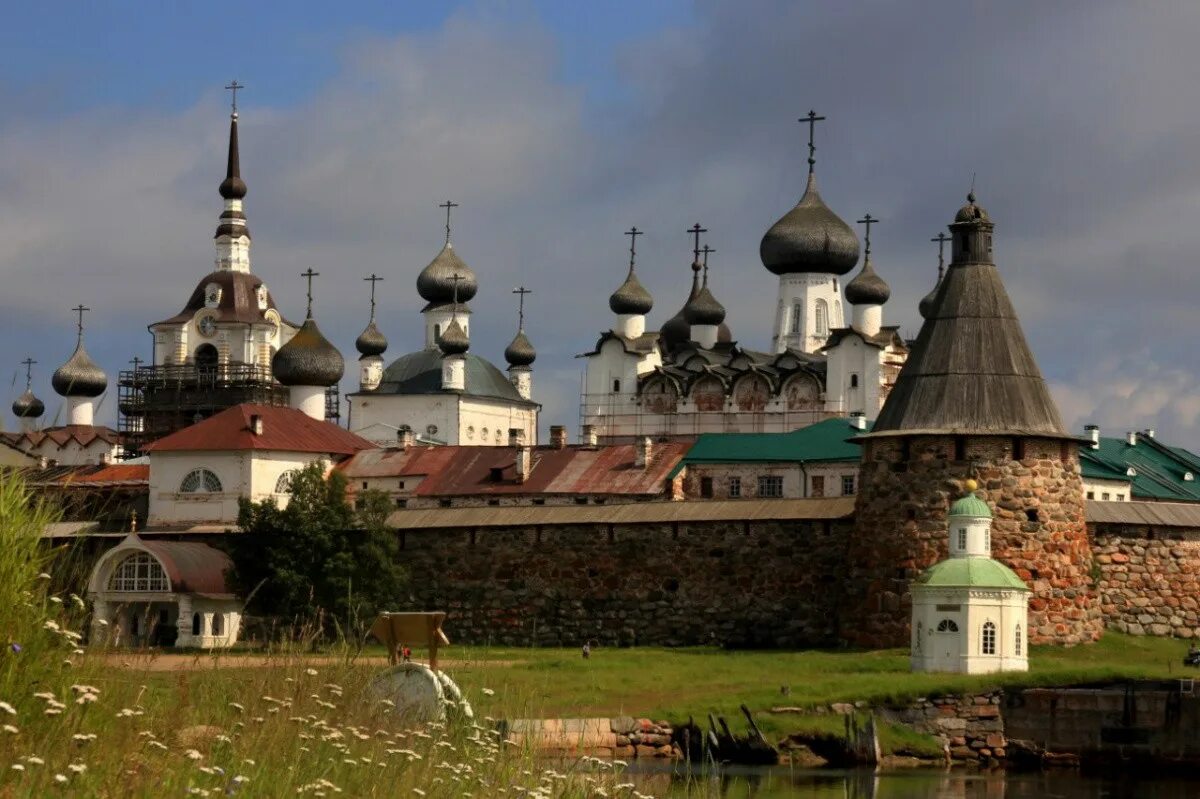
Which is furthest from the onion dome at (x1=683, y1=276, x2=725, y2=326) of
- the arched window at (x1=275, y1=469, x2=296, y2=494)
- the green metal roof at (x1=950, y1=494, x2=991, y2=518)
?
the green metal roof at (x1=950, y1=494, x2=991, y2=518)

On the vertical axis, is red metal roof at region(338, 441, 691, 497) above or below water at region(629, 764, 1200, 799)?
above

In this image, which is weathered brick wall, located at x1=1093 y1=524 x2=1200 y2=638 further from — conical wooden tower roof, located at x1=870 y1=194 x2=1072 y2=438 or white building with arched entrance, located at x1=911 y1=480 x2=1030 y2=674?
white building with arched entrance, located at x1=911 y1=480 x2=1030 y2=674

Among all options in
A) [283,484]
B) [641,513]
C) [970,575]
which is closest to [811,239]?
[283,484]

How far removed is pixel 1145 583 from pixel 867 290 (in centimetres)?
2856

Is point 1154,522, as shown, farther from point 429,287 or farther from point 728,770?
point 429,287

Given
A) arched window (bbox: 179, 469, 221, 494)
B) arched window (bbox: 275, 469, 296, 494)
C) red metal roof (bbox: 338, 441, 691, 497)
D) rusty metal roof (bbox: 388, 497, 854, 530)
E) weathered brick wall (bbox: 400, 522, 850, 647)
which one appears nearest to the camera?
weathered brick wall (bbox: 400, 522, 850, 647)

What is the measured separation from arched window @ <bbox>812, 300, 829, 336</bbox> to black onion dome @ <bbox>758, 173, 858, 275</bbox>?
1.33 metres

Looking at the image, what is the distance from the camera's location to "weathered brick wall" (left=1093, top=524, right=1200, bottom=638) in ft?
104

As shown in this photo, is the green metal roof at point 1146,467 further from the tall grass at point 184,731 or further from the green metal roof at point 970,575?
the tall grass at point 184,731

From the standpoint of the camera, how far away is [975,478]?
99.2 ft

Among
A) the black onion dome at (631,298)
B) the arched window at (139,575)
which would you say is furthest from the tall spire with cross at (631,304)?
the arched window at (139,575)

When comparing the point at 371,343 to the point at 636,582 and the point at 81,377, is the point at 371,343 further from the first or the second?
the point at 636,582

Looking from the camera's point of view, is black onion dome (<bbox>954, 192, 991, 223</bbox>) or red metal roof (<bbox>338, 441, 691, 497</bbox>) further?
red metal roof (<bbox>338, 441, 691, 497</bbox>)

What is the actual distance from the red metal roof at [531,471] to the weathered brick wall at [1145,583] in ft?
42.0
